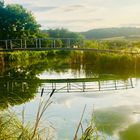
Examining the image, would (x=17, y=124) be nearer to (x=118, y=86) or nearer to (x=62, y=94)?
(x=62, y=94)

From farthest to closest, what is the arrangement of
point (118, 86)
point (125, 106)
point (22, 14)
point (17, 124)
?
point (22, 14) < point (118, 86) < point (125, 106) < point (17, 124)

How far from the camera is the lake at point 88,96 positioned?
1372 cm

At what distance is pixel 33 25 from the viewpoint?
59.0m

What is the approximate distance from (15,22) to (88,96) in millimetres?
33558

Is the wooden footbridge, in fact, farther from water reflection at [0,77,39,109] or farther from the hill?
the hill

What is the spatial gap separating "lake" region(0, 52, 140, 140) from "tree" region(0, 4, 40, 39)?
9.12 m

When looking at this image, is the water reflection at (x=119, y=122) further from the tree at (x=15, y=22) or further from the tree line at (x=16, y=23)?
the tree at (x=15, y=22)

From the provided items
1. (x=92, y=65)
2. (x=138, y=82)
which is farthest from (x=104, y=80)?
(x=92, y=65)

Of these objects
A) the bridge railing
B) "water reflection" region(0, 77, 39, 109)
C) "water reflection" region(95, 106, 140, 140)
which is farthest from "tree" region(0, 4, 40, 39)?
"water reflection" region(95, 106, 140, 140)

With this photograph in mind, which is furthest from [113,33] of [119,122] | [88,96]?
[119,122]

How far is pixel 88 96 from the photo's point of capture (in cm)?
2284

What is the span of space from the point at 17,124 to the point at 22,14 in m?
53.3

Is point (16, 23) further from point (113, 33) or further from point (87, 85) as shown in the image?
point (113, 33)

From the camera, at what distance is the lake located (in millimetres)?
13719
